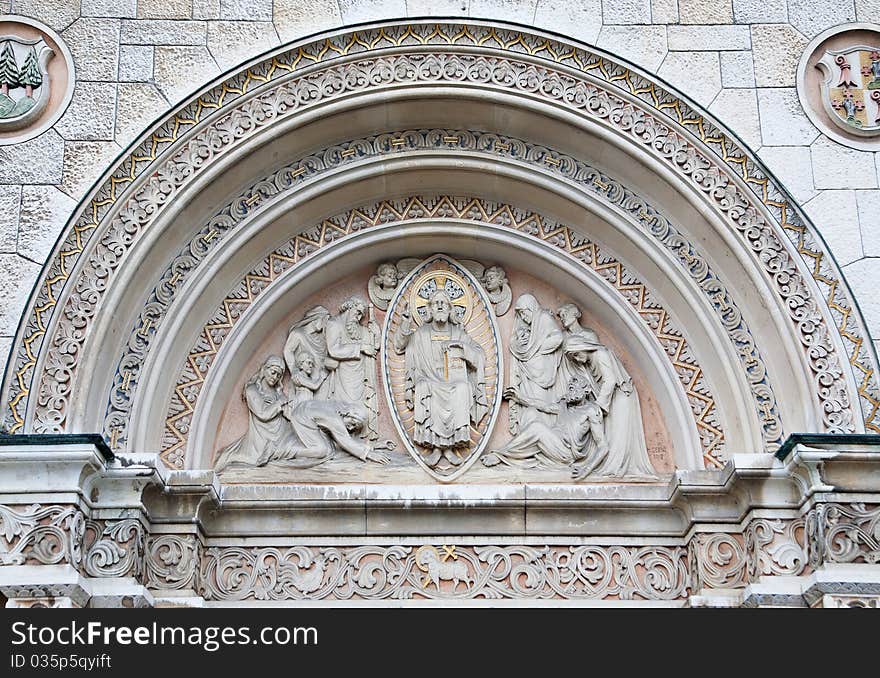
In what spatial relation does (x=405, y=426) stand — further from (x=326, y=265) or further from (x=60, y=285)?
(x=60, y=285)

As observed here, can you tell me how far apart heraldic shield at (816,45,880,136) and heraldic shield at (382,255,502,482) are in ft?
9.59

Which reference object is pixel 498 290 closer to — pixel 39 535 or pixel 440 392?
pixel 440 392

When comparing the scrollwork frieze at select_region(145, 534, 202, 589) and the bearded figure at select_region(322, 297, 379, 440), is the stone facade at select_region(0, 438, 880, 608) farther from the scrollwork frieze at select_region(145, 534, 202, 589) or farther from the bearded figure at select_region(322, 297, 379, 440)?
the bearded figure at select_region(322, 297, 379, 440)

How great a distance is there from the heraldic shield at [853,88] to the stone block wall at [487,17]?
187 mm

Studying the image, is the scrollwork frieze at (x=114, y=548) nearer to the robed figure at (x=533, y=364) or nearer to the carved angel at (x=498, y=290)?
the robed figure at (x=533, y=364)

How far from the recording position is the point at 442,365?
31.6 ft

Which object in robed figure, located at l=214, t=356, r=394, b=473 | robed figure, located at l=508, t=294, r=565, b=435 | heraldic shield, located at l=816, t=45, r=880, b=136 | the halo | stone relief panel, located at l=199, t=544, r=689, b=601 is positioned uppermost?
heraldic shield, located at l=816, t=45, r=880, b=136

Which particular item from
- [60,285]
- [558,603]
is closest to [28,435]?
[60,285]

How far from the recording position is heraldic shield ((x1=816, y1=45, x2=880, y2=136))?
918cm

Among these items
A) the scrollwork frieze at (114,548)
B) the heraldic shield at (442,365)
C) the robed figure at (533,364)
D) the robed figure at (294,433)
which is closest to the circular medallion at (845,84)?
the robed figure at (533,364)

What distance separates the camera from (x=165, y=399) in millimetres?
9125

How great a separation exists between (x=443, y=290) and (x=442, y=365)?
64cm

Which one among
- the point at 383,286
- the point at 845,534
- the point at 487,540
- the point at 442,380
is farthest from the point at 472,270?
the point at 845,534

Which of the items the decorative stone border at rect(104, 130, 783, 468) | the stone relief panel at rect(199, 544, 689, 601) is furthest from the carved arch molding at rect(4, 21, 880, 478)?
the stone relief panel at rect(199, 544, 689, 601)
